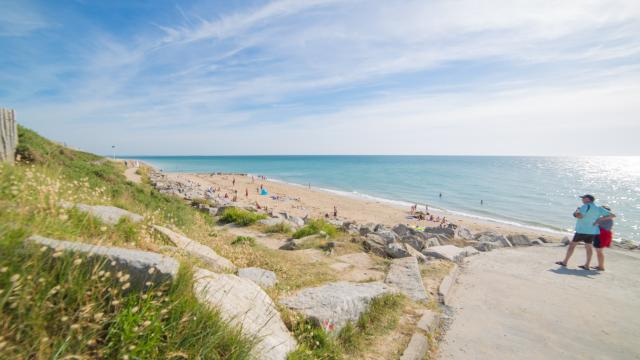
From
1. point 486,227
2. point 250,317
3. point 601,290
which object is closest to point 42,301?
point 250,317

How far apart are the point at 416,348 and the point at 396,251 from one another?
154 inches

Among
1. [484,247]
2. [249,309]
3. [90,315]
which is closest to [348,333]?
[249,309]

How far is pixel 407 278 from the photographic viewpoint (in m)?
6.21

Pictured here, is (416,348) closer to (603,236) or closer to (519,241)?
(603,236)

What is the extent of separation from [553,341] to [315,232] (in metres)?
6.52

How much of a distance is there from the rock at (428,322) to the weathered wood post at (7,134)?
9.45 meters

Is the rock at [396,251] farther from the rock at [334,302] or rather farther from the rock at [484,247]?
the rock at [484,247]

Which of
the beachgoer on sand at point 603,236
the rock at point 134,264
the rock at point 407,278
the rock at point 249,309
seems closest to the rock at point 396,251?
the rock at point 407,278

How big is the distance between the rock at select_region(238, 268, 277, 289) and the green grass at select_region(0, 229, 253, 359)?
2104mm

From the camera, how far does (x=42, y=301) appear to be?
1856 millimetres

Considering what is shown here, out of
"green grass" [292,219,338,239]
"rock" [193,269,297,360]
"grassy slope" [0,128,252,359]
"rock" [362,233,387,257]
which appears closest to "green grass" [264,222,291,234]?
"green grass" [292,219,338,239]

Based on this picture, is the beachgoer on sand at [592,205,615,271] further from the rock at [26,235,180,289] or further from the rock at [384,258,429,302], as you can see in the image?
the rock at [26,235,180,289]

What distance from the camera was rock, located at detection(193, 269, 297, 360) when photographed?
2652 millimetres

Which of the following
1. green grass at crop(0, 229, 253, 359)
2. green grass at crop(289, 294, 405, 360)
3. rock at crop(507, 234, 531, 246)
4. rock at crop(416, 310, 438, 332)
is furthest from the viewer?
rock at crop(507, 234, 531, 246)
